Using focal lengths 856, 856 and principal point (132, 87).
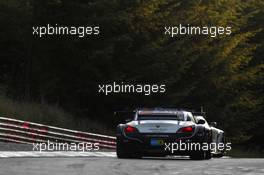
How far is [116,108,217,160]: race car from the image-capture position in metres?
19.4

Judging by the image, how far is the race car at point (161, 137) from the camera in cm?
1939

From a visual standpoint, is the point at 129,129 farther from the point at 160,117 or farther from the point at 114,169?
the point at 114,169

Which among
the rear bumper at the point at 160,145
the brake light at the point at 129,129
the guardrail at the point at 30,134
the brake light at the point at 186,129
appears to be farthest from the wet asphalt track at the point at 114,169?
the guardrail at the point at 30,134

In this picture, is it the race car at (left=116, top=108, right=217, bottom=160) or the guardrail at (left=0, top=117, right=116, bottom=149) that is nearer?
the race car at (left=116, top=108, right=217, bottom=160)

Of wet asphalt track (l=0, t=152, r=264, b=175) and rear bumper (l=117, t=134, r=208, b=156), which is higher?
rear bumper (l=117, t=134, r=208, b=156)

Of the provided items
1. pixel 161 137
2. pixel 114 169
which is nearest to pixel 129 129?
pixel 161 137

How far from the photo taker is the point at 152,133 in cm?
1947

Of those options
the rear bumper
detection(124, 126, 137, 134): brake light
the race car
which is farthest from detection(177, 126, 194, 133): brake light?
detection(124, 126, 137, 134): brake light

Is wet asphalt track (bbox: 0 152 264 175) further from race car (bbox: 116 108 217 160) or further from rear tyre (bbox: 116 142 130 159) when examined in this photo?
rear tyre (bbox: 116 142 130 159)

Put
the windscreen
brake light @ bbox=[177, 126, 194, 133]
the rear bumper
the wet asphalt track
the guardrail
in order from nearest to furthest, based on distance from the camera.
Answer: the wet asphalt track → the rear bumper → brake light @ bbox=[177, 126, 194, 133] → the windscreen → the guardrail

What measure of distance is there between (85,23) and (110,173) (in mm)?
26860

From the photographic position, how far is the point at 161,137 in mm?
19406

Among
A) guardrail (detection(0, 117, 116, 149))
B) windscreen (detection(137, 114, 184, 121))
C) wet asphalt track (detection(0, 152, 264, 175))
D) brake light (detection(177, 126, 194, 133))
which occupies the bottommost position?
wet asphalt track (detection(0, 152, 264, 175))

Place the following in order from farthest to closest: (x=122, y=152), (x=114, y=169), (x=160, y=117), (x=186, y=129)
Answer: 1. (x=160, y=117)
2. (x=122, y=152)
3. (x=186, y=129)
4. (x=114, y=169)
